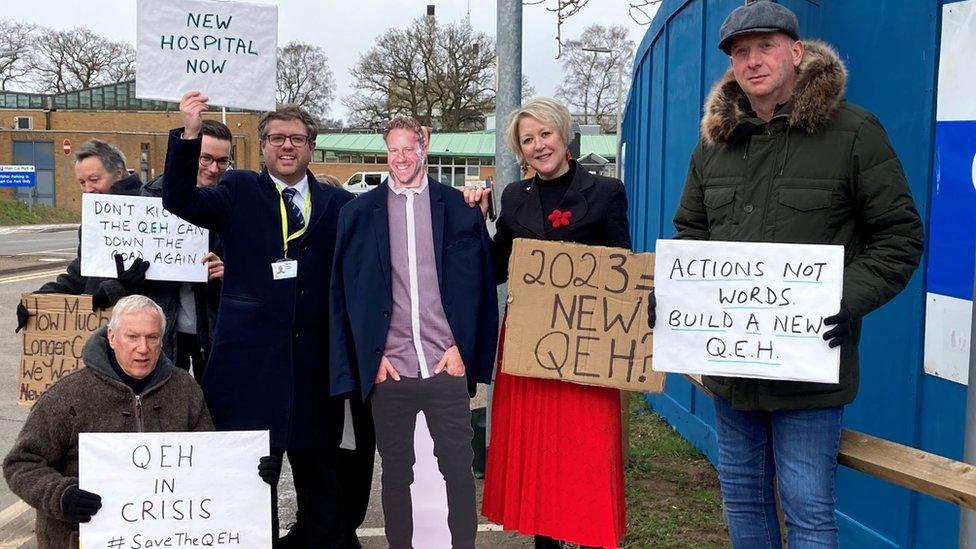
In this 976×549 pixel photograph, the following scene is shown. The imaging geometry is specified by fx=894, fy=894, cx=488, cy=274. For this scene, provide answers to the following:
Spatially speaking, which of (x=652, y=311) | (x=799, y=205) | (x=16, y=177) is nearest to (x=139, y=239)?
(x=652, y=311)

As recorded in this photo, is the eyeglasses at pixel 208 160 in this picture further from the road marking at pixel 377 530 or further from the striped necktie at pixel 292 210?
the road marking at pixel 377 530

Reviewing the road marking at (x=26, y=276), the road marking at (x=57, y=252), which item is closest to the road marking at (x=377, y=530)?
the road marking at (x=26, y=276)

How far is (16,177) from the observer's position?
36.9m

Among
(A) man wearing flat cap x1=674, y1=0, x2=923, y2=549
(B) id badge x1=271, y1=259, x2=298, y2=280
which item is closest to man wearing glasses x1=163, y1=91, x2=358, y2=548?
(B) id badge x1=271, y1=259, x2=298, y2=280

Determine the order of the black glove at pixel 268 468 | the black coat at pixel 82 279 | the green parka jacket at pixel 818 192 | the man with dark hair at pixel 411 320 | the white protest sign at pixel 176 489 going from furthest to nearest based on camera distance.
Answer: the black coat at pixel 82 279
the man with dark hair at pixel 411 320
the black glove at pixel 268 468
the white protest sign at pixel 176 489
the green parka jacket at pixel 818 192

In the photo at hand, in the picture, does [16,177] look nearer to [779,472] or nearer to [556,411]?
[556,411]

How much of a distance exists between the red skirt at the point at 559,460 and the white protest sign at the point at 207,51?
166 cm

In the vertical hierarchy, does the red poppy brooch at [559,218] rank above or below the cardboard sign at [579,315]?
above

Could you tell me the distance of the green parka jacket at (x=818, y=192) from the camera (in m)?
2.53

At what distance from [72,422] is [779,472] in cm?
249

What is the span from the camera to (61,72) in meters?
60.2

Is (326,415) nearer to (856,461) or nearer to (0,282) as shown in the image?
(856,461)

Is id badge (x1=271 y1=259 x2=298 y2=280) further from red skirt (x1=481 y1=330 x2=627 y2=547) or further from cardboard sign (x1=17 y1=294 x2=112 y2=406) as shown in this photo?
cardboard sign (x1=17 y1=294 x2=112 y2=406)

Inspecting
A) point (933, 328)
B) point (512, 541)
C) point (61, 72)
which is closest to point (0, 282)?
point (512, 541)
